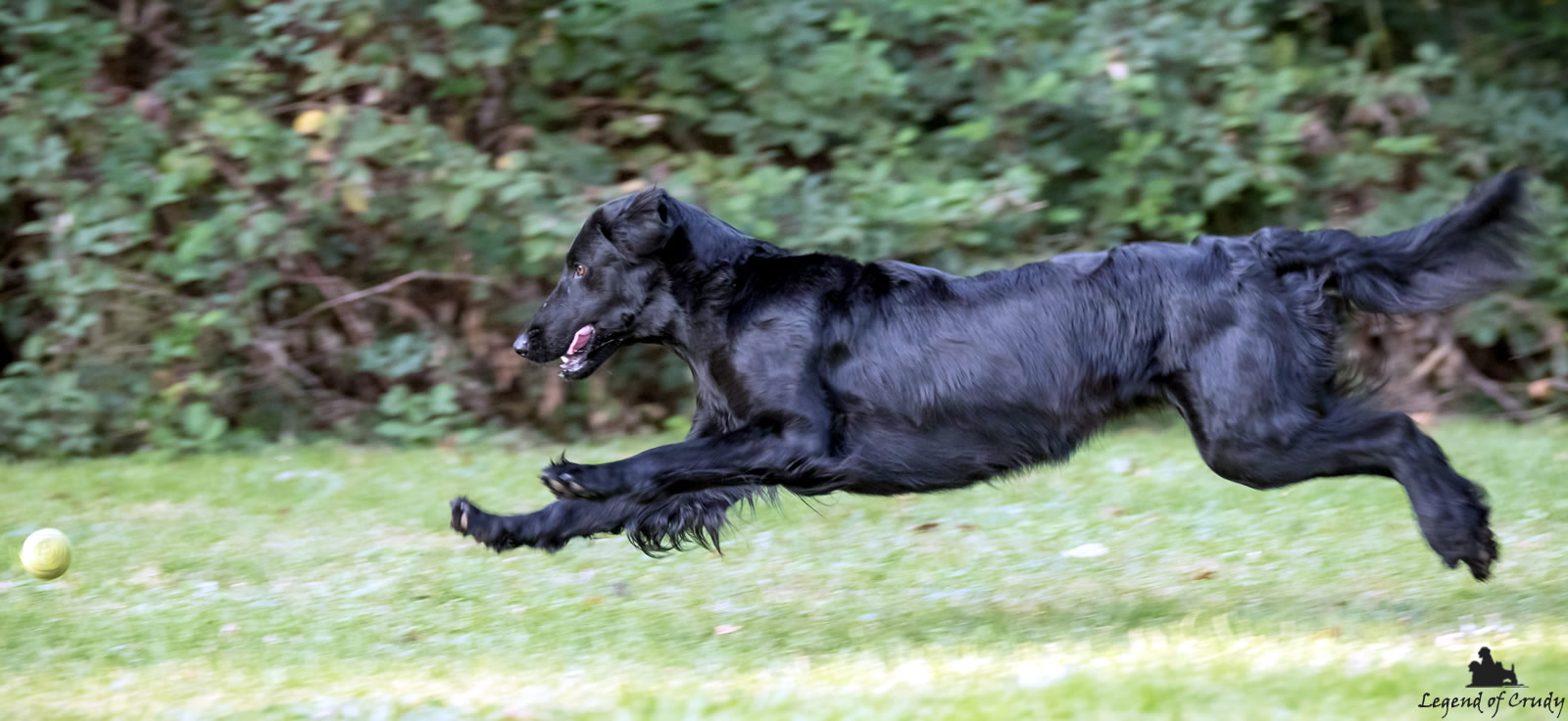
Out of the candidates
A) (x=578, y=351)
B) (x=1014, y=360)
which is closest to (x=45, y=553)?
(x=578, y=351)

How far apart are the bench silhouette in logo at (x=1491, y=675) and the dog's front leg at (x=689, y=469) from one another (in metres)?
1.86

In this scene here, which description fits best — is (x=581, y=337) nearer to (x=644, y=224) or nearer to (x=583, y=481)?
(x=644, y=224)

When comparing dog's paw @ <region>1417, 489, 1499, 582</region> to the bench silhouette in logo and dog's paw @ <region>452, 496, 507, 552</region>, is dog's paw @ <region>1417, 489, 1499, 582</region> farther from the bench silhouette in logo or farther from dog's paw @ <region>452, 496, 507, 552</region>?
dog's paw @ <region>452, 496, 507, 552</region>

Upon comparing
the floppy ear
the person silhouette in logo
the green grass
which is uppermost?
the floppy ear

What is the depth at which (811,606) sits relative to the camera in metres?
4.98

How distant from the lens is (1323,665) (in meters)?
3.62

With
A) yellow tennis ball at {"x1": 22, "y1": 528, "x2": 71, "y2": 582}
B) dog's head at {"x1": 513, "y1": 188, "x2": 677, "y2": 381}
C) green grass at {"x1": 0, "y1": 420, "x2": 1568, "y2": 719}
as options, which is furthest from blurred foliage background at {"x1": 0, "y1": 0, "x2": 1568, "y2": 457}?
yellow tennis ball at {"x1": 22, "y1": 528, "x2": 71, "y2": 582}

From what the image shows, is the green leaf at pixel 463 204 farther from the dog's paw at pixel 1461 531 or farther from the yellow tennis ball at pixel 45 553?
the dog's paw at pixel 1461 531

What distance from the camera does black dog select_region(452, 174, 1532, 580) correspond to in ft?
14.0

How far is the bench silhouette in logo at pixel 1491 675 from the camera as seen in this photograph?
10.9 ft

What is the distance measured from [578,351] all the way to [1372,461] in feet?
8.20

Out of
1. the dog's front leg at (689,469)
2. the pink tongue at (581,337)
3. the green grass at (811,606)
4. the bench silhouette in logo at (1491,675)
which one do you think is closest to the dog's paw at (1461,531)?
the green grass at (811,606)

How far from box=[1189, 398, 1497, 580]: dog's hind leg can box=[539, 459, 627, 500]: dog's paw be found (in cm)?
177

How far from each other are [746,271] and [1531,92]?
23.1ft
